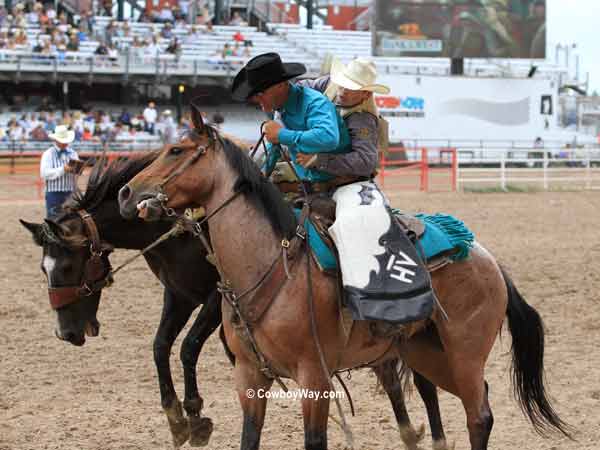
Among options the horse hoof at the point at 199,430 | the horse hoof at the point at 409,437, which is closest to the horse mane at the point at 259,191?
the horse hoof at the point at 199,430

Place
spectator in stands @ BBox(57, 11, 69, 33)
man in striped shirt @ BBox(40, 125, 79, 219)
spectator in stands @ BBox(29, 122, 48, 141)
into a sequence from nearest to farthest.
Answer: man in striped shirt @ BBox(40, 125, 79, 219) < spectator in stands @ BBox(29, 122, 48, 141) < spectator in stands @ BBox(57, 11, 69, 33)

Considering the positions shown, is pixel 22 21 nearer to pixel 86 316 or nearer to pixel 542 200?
pixel 542 200

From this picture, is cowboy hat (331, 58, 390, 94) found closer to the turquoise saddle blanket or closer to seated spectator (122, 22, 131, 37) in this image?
the turquoise saddle blanket

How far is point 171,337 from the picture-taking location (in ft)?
15.8

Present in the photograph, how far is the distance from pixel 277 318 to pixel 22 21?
2615cm

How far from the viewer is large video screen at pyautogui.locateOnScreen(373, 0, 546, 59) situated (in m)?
31.8

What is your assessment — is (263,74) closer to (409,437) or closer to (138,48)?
(409,437)

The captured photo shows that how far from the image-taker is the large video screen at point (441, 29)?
31.8 m

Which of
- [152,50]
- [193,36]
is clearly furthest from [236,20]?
[152,50]

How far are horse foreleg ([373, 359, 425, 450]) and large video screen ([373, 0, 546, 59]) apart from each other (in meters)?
27.9

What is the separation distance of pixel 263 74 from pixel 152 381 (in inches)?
115

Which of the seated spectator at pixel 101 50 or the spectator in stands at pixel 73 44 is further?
the seated spectator at pixel 101 50

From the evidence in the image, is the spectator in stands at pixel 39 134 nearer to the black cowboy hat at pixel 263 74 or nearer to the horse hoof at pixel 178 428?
the horse hoof at pixel 178 428

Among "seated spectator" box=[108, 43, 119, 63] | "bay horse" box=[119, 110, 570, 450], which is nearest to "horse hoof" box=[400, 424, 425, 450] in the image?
"bay horse" box=[119, 110, 570, 450]
